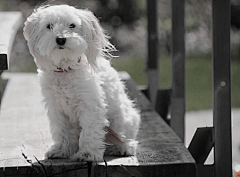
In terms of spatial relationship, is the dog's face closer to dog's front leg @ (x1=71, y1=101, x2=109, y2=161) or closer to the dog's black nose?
the dog's black nose

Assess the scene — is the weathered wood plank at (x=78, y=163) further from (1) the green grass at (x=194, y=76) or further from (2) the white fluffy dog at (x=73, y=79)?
(1) the green grass at (x=194, y=76)

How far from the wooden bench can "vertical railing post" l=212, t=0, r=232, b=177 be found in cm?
27

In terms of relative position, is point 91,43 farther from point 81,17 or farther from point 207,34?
point 207,34

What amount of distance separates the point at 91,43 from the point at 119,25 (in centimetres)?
875

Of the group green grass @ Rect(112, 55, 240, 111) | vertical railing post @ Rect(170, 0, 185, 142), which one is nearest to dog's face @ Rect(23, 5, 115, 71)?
vertical railing post @ Rect(170, 0, 185, 142)

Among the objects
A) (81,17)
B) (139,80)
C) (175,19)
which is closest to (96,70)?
(81,17)

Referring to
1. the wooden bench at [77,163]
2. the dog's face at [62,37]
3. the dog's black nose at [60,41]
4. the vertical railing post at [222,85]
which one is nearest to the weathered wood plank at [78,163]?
the wooden bench at [77,163]

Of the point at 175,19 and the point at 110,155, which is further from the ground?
the point at 175,19

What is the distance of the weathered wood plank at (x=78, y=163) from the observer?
2803mm

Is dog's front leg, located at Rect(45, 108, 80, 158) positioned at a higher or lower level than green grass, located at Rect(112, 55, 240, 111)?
higher

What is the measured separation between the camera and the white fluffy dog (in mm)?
2670

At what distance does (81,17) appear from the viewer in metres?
2.79

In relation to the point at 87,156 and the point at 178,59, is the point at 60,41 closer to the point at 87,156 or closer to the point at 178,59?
the point at 87,156

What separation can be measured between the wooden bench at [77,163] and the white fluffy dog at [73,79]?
92mm
